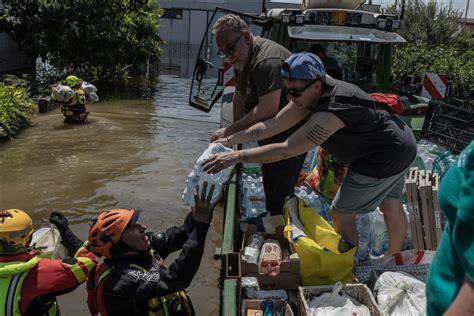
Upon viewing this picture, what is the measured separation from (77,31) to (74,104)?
18.5 feet

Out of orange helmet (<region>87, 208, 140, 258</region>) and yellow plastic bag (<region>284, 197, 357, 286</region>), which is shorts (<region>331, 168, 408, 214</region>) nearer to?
yellow plastic bag (<region>284, 197, 357, 286</region>)

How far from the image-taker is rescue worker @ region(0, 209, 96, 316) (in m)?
2.59

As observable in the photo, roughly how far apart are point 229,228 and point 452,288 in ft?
7.24

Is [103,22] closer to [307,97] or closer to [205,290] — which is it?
[205,290]

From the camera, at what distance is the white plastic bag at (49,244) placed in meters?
3.57

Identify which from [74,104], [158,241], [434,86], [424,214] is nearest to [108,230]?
[158,241]

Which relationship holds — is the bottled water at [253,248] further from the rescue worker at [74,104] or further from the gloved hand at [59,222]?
the rescue worker at [74,104]

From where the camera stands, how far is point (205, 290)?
470cm

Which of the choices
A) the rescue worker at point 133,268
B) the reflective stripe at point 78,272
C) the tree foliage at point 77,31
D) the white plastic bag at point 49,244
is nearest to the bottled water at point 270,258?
the rescue worker at point 133,268

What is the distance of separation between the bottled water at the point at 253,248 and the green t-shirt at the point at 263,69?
1.08m

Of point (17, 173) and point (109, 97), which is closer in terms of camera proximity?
point (17, 173)

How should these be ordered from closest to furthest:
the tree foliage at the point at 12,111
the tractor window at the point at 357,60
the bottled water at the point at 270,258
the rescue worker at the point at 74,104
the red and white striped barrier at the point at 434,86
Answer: the bottled water at the point at 270,258, the tractor window at the point at 357,60, the red and white striped barrier at the point at 434,86, the tree foliage at the point at 12,111, the rescue worker at the point at 74,104

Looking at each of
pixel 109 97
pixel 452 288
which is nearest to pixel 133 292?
pixel 452 288

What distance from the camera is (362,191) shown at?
3.33m
